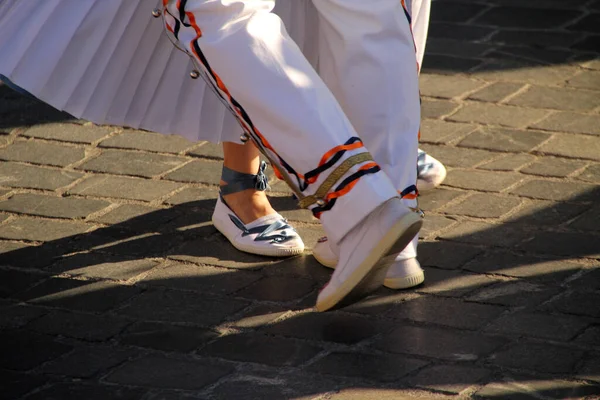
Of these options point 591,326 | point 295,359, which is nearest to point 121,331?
point 295,359

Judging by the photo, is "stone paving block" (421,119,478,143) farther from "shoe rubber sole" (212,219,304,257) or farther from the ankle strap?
"shoe rubber sole" (212,219,304,257)

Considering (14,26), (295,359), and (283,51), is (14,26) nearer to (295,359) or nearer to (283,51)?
(283,51)

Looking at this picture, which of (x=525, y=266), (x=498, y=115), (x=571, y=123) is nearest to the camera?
(x=525, y=266)

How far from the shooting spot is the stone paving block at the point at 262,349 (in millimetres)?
2965

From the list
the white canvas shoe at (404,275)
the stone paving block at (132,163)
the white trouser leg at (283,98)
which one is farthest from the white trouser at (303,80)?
the stone paving block at (132,163)

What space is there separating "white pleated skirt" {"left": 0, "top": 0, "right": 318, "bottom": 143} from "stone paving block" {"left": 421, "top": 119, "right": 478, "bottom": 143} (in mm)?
1182

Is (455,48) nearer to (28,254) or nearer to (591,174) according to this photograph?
(591,174)

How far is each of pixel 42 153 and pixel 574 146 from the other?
2168 mm

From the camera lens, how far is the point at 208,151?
456 cm

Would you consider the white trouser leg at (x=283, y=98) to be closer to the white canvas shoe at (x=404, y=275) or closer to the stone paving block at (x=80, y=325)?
the white canvas shoe at (x=404, y=275)

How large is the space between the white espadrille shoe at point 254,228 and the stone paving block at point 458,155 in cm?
86

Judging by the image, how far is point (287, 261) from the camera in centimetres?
362

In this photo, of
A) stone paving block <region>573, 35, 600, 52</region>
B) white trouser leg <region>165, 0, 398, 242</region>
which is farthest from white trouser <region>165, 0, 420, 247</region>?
stone paving block <region>573, 35, 600, 52</region>

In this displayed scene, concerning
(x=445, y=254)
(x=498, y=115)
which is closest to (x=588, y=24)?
(x=498, y=115)
